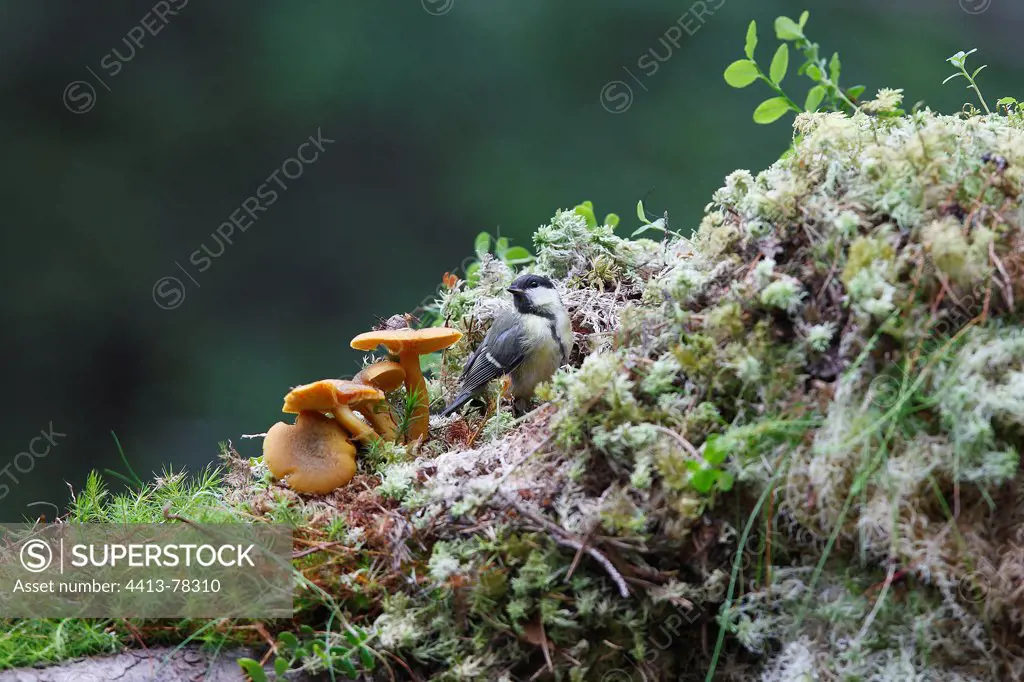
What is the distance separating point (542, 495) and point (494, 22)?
112 inches

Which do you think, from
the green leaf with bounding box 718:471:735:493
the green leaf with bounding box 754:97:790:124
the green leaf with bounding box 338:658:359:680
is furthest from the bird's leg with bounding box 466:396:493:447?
the green leaf with bounding box 754:97:790:124

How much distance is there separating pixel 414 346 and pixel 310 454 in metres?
0.27

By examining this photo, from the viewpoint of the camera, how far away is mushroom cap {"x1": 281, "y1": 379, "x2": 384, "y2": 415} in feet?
4.58

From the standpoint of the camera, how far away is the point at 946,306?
1.00 m

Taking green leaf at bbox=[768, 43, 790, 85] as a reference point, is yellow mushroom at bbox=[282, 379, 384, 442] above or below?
below

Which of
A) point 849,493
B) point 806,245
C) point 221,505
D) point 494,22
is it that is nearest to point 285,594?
point 221,505

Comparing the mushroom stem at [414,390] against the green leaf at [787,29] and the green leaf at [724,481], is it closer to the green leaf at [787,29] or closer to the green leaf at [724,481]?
the green leaf at [724,481]

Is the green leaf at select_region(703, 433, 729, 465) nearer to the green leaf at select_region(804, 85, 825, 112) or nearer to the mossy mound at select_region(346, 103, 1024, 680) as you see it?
the mossy mound at select_region(346, 103, 1024, 680)

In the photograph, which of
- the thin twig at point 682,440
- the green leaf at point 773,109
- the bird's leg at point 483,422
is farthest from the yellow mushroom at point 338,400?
the green leaf at point 773,109

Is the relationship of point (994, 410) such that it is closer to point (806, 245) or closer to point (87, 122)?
point (806, 245)

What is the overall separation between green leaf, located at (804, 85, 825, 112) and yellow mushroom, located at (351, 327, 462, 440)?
70 centimetres

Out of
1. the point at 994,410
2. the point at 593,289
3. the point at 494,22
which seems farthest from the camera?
the point at 494,22

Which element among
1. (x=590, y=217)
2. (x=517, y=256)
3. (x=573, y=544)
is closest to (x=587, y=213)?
(x=590, y=217)

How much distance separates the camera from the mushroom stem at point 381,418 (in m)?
1.53
